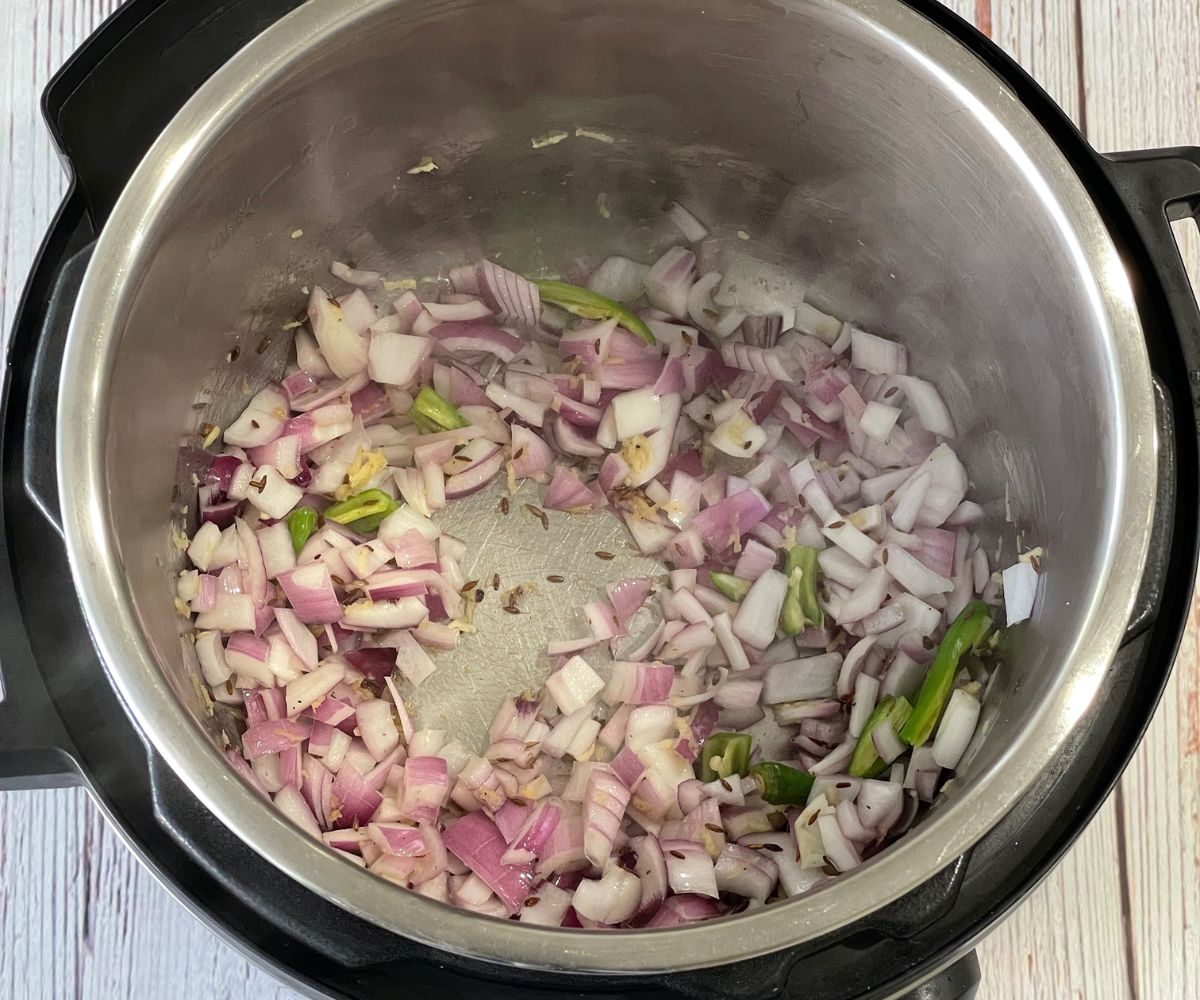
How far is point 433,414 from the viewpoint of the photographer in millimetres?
933

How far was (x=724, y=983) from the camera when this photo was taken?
67 centimetres

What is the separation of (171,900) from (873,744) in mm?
594

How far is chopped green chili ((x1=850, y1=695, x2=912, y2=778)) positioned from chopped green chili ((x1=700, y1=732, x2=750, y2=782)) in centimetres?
9

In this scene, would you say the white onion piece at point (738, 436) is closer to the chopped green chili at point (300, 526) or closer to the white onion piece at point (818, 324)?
the white onion piece at point (818, 324)

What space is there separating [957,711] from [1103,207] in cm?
38

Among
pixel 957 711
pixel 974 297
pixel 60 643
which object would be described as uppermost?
pixel 974 297

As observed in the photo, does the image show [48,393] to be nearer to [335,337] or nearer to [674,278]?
[335,337]


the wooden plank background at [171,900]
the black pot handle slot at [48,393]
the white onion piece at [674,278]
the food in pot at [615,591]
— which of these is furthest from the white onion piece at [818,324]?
the black pot handle slot at [48,393]

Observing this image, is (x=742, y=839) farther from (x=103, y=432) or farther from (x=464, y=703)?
(x=103, y=432)

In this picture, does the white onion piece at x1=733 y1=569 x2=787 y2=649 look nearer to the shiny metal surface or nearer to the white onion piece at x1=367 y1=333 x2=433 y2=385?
the shiny metal surface

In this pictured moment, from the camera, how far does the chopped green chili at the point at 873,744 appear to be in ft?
2.73

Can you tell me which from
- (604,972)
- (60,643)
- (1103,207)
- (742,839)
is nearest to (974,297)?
(1103,207)

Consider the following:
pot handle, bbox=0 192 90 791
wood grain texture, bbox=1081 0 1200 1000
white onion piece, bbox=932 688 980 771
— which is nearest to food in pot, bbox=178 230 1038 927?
white onion piece, bbox=932 688 980 771

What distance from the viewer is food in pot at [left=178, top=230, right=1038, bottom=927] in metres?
0.81
